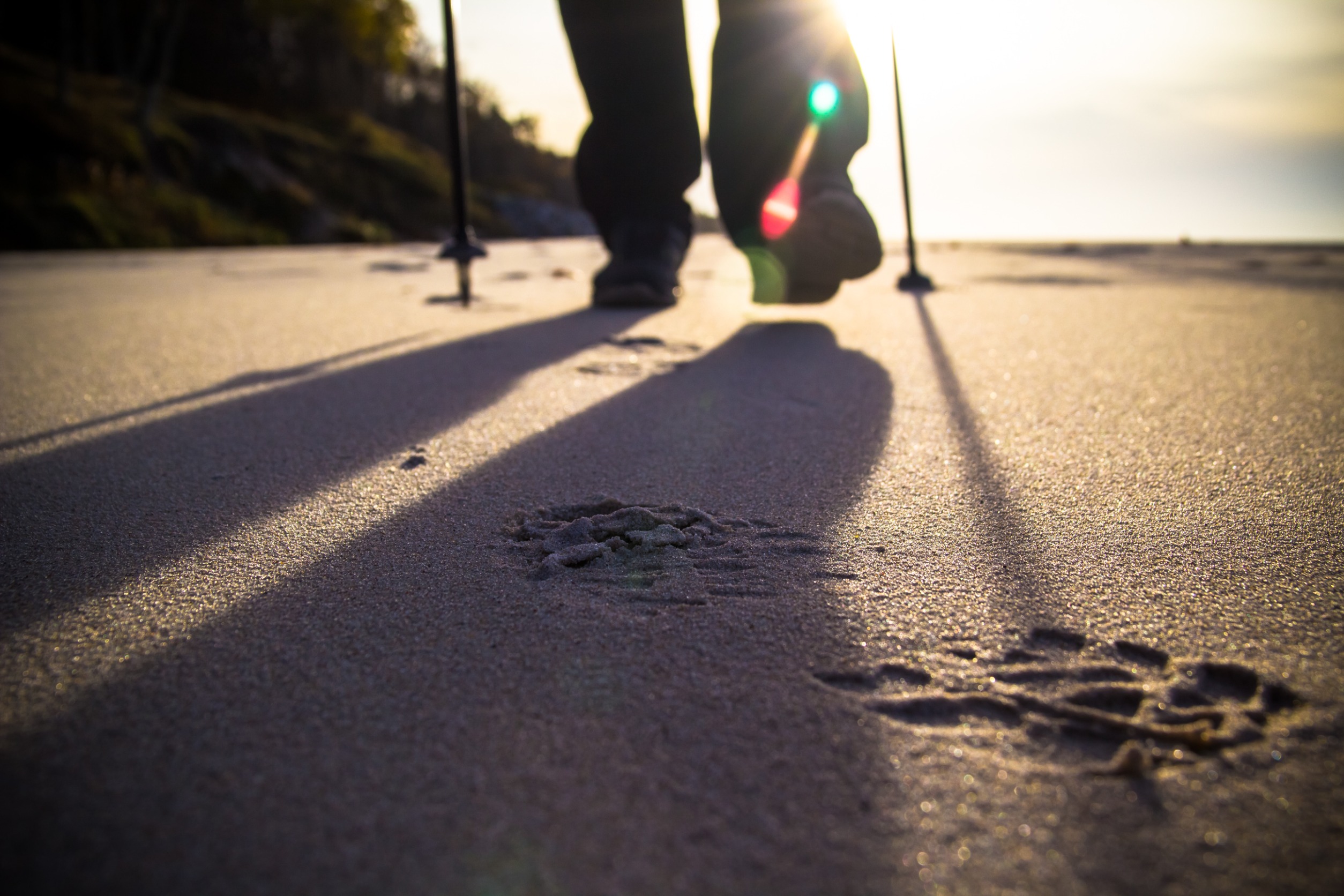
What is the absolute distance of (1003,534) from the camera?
0.96m

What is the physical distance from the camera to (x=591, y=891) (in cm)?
48

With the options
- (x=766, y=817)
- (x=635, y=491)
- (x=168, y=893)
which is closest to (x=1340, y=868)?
(x=766, y=817)

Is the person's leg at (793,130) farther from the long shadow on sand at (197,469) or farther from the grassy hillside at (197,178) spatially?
the grassy hillside at (197,178)

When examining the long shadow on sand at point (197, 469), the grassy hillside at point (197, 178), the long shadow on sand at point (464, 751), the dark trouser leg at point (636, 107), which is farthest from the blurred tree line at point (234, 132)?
the long shadow on sand at point (464, 751)

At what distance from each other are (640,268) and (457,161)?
2.70ft

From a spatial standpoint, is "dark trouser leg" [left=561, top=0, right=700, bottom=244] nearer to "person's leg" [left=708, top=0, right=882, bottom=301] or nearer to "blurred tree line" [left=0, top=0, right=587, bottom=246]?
"person's leg" [left=708, top=0, right=882, bottom=301]

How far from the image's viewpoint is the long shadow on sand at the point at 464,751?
0.50 m

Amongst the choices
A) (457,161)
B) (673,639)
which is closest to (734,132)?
(457,161)

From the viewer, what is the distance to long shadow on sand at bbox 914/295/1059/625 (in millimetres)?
793

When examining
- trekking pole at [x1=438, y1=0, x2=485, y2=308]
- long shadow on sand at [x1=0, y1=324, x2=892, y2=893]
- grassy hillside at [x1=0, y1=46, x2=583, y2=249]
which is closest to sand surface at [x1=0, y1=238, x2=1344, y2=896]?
long shadow on sand at [x1=0, y1=324, x2=892, y2=893]

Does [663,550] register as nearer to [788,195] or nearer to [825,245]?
[825,245]

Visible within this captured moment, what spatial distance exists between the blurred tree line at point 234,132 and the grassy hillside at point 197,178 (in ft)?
0.12

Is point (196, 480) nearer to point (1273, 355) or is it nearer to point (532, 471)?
point (532, 471)

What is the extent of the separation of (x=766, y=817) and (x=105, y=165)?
1580 centimetres
